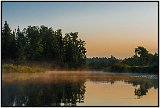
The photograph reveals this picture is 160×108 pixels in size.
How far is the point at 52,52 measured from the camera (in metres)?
22.3

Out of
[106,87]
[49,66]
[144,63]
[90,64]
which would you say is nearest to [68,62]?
[49,66]

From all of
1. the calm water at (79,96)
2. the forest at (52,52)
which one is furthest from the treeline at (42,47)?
the calm water at (79,96)

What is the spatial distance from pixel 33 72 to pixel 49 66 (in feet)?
8.57

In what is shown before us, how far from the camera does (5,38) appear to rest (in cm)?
2094

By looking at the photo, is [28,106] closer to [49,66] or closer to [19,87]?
[19,87]

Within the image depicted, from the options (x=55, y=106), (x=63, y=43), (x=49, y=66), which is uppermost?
(x=63, y=43)

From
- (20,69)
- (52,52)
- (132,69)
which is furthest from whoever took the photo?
(52,52)

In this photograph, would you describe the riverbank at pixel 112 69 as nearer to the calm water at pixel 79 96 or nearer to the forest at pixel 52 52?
the forest at pixel 52 52

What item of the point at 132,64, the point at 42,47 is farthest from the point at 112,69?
the point at 42,47

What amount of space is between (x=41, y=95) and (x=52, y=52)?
40.4ft

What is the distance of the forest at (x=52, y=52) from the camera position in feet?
64.0

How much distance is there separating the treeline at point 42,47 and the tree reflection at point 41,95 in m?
7.84

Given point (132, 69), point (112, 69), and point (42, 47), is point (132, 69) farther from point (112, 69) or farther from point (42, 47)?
point (42, 47)

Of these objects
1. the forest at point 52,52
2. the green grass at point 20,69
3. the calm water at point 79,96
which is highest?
the forest at point 52,52
